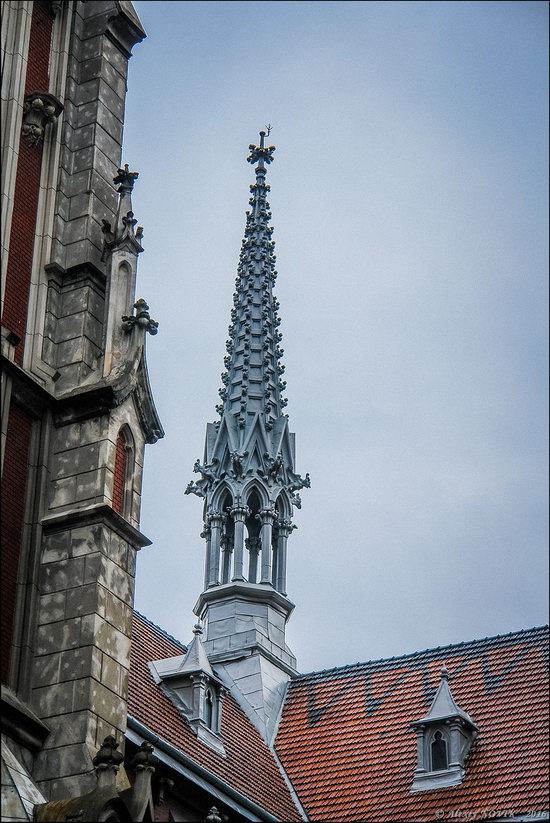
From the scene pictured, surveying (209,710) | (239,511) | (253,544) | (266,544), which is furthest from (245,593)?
(209,710)

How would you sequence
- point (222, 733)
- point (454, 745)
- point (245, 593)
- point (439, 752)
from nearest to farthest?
point (454, 745) → point (439, 752) → point (222, 733) → point (245, 593)

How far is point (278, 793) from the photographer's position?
26.9 meters

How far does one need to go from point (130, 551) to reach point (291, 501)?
16735 mm

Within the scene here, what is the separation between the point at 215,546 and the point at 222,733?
19.3 ft

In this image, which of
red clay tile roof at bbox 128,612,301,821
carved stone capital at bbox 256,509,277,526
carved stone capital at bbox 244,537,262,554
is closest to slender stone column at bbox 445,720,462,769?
red clay tile roof at bbox 128,612,301,821

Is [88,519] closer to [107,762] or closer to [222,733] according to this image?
[107,762]

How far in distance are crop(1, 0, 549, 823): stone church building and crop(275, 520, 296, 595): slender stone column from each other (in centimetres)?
4

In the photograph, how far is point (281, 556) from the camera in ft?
110

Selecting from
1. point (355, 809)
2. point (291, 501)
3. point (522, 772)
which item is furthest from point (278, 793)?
point (291, 501)

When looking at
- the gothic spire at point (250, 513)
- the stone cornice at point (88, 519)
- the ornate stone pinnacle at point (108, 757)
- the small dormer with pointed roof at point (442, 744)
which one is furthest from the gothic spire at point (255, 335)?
the ornate stone pinnacle at point (108, 757)

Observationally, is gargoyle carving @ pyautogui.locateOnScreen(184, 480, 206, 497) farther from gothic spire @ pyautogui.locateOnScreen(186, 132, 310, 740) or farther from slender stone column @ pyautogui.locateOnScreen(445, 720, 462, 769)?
slender stone column @ pyautogui.locateOnScreen(445, 720, 462, 769)

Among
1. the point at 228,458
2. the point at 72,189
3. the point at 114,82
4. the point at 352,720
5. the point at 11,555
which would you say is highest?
the point at 228,458

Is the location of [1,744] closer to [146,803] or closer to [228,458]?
[146,803]

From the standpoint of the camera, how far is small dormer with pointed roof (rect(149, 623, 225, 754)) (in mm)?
26562
